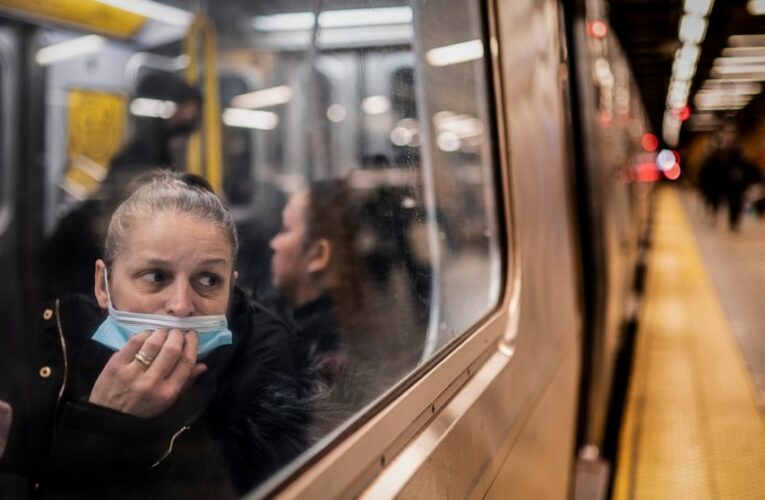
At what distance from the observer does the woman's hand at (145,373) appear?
78 cm

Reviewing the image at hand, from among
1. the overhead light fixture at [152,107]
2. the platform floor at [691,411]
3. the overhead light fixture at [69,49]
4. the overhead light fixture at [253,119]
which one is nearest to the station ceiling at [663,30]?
the platform floor at [691,411]

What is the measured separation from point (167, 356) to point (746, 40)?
9.38 metres

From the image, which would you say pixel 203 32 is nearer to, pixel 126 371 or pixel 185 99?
pixel 185 99

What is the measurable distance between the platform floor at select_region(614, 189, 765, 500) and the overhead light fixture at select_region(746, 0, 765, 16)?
8.58 feet

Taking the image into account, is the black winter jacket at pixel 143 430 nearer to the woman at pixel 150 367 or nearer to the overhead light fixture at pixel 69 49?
the woman at pixel 150 367

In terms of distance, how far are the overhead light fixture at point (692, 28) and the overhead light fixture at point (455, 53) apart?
6.32m

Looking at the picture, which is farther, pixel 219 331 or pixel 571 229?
pixel 571 229

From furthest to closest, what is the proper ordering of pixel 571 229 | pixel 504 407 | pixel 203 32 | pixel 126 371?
pixel 203 32 → pixel 571 229 → pixel 504 407 → pixel 126 371

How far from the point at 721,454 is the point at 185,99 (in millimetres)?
3016

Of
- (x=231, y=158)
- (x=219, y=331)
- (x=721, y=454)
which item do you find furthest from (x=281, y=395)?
(x=231, y=158)

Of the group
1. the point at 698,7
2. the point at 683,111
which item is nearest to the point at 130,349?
the point at 698,7

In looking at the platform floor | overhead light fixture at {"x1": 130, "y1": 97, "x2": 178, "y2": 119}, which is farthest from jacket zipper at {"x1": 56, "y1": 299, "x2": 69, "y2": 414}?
overhead light fixture at {"x1": 130, "y1": 97, "x2": 178, "y2": 119}

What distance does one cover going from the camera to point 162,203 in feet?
2.56

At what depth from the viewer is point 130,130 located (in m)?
3.66
